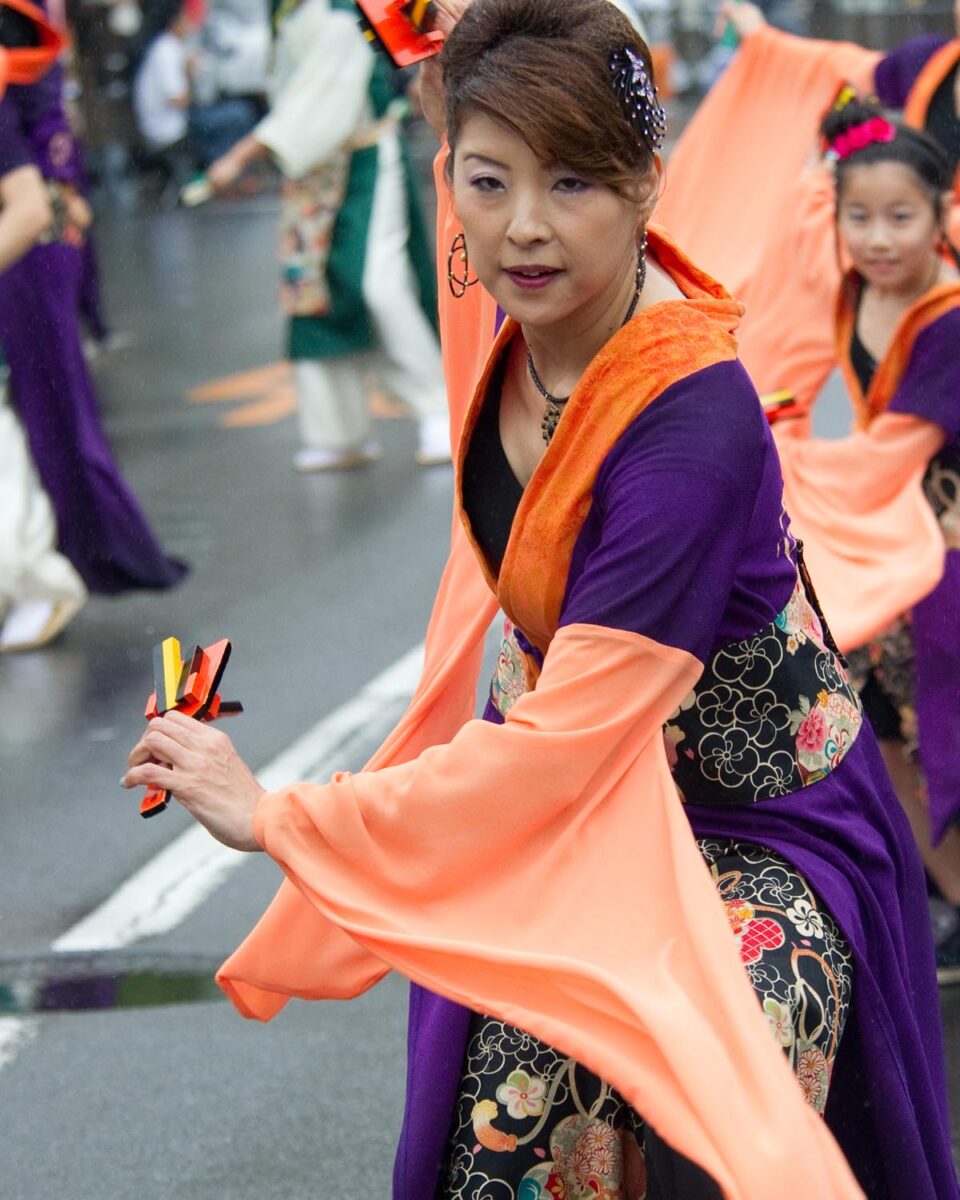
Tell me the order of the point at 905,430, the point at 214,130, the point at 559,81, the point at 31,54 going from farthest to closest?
the point at 214,130
the point at 31,54
the point at 905,430
the point at 559,81

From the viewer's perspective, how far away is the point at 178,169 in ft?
66.7

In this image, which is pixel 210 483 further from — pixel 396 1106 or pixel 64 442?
pixel 396 1106

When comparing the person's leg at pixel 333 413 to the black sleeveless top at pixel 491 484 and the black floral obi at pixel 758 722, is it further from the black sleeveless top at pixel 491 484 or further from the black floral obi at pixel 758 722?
the black floral obi at pixel 758 722

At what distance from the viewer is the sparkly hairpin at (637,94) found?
7.25 ft

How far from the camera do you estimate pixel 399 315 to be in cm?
900

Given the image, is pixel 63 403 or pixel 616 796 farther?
pixel 63 403

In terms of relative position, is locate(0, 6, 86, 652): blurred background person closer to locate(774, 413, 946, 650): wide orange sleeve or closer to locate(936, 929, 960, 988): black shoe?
locate(774, 413, 946, 650): wide orange sleeve

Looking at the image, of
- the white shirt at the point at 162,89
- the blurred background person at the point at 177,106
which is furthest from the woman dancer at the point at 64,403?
the blurred background person at the point at 177,106

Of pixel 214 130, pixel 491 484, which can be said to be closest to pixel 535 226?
pixel 491 484

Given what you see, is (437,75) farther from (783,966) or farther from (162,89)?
(162,89)

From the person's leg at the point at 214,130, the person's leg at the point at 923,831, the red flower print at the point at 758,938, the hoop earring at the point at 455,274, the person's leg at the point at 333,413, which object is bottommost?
the person's leg at the point at 214,130

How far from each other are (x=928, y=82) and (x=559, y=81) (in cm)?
326

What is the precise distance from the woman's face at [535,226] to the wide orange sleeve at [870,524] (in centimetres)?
172

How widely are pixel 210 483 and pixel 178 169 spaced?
11.9 m
